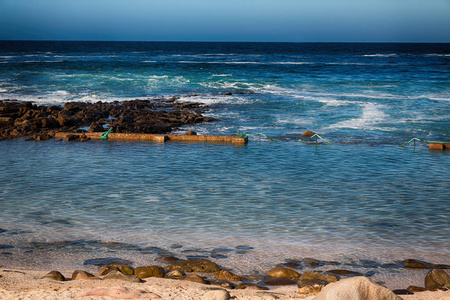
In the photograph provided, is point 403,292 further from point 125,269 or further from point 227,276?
point 125,269

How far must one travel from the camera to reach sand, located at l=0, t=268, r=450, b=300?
18.3 ft

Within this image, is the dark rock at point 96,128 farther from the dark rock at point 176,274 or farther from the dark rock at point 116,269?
the dark rock at point 176,274

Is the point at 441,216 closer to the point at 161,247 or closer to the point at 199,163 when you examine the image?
the point at 161,247

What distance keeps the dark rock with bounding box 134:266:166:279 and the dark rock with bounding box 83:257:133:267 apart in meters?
0.48

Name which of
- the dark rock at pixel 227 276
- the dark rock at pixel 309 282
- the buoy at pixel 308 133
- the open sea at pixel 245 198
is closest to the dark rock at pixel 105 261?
the open sea at pixel 245 198

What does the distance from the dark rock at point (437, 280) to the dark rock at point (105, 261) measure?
13.4 feet

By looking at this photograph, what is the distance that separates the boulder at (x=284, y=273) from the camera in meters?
6.69

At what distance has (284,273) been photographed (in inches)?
265

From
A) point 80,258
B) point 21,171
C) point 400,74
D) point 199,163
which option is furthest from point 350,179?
point 400,74

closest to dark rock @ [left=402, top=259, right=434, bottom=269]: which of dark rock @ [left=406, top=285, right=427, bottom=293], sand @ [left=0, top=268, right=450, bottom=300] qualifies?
dark rock @ [left=406, top=285, right=427, bottom=293]

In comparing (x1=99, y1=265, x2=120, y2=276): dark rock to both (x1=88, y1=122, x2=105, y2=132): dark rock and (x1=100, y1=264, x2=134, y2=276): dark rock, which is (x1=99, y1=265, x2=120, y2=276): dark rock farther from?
(x1=88, y1=122, x2=105, y2=132): dark rock

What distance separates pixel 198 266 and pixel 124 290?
153 centimetres

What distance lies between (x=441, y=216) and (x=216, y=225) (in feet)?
14.0

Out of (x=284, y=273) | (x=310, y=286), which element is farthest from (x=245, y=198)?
(x=310, y=286)
